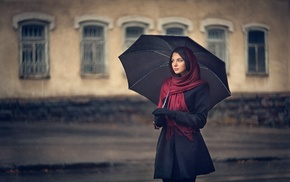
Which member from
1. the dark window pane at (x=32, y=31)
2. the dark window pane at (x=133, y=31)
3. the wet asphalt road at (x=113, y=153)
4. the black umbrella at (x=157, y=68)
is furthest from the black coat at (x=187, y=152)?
A: the dark window pane at (x=133, y=31)

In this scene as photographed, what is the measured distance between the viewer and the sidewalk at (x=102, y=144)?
11.6 m

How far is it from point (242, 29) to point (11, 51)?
24.0 feet

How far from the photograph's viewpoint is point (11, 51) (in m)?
19.1

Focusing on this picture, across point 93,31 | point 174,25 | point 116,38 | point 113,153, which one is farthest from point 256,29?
point 113,153

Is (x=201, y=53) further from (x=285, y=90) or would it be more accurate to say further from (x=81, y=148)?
(x=285, y=90)

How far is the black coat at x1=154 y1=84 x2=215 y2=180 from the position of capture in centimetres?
572

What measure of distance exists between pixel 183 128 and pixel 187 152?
207 millimetres

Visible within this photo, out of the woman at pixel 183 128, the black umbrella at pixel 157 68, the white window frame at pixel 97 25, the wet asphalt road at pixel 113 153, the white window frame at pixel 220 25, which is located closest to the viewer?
the woman at pixel 183 128

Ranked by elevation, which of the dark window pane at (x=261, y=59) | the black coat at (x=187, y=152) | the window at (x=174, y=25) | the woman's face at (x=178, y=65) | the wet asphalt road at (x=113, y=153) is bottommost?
the wet asphalt road at (x=113, y=153)

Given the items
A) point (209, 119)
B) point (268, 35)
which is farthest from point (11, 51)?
point (268, 35)

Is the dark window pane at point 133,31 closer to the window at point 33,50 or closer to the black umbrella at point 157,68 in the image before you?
the window at point 33,50

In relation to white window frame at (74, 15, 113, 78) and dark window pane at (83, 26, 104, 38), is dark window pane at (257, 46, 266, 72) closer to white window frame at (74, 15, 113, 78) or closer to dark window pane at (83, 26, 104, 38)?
white window frame at (74, 15, 113, 78)

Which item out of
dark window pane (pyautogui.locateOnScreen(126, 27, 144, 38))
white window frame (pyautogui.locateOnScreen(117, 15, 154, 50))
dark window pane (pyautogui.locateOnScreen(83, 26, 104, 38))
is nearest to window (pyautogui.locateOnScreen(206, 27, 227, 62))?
white window frame (pyautogui.locateOnScreen(117, 15, 154, 50))

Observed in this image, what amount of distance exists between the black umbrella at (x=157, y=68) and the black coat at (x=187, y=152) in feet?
1.49
